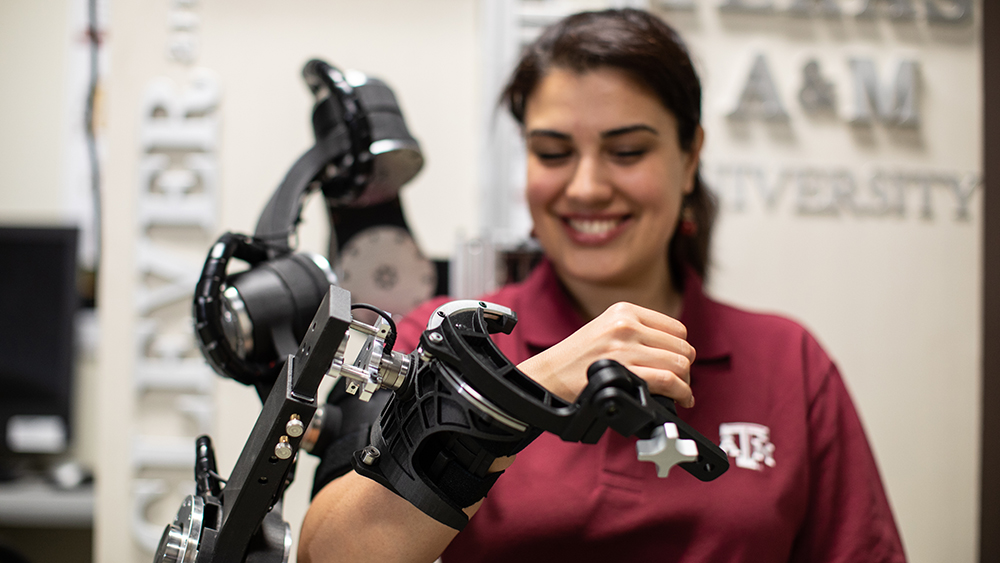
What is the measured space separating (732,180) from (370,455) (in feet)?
3.58

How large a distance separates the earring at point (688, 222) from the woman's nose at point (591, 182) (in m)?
0.20

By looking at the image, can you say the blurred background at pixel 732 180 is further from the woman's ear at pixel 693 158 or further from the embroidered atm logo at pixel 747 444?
the embroidered atm logo at pixel 747 444

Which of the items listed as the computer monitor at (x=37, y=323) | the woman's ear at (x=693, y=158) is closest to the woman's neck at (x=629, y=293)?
the woman's ear at (x=693, y=158)

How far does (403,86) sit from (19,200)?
46.8 inches

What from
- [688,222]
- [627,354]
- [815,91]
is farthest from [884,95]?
[627,354]

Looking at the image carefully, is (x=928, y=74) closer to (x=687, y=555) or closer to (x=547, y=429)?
(x=687, y=555)

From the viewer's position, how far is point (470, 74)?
135cm

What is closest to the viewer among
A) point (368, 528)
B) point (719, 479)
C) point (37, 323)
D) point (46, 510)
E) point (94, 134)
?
point (368, 528)

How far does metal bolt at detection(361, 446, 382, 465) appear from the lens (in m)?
0.40

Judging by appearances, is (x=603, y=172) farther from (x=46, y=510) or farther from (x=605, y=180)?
(x=46, y=510)

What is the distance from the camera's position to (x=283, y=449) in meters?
0.40

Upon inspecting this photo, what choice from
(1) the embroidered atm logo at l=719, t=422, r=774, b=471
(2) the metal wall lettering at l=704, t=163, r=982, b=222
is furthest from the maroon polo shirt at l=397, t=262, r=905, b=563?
(2) the metal wall lettering at l=704, t=163, r=982, b=222

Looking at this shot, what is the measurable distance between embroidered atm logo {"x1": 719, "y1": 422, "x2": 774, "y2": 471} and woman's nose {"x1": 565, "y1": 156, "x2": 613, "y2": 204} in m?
0.28

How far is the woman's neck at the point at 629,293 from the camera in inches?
31.6
